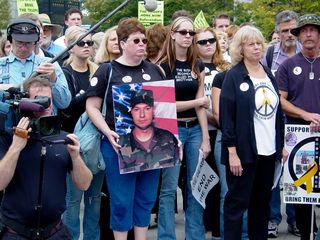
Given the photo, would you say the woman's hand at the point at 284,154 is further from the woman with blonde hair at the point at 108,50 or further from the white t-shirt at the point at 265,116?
the woman with blonde hair at the point at 108,50

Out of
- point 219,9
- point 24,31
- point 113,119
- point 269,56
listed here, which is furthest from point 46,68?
point 219,9

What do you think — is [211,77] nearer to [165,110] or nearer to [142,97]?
[165,110]

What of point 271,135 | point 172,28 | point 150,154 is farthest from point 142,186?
point 172,28

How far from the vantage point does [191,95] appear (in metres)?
6.07

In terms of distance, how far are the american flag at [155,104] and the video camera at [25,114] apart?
50.6 inches

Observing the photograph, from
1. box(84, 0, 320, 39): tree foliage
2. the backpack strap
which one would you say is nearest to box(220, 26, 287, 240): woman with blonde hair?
the backpack strap

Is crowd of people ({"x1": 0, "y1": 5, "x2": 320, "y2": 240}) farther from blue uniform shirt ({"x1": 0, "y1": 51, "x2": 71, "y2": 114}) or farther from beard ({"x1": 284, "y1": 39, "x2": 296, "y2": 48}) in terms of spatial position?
beard ({"x1": 284, "y1": 39, "x2": 296, "y2": 48})

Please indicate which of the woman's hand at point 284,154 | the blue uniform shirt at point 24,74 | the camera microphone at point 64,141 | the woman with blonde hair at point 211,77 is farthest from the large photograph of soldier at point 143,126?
the camera microphone at point 64,141

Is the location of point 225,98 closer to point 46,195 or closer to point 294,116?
point 294,116

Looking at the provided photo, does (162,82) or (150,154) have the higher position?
(162,82)

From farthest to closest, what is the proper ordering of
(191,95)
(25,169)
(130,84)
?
(191,95), (130,84), (25,169)

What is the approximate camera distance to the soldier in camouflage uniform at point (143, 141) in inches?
209

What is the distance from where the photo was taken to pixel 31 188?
4008 millimetres

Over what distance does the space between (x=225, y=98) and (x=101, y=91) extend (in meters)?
1.05
